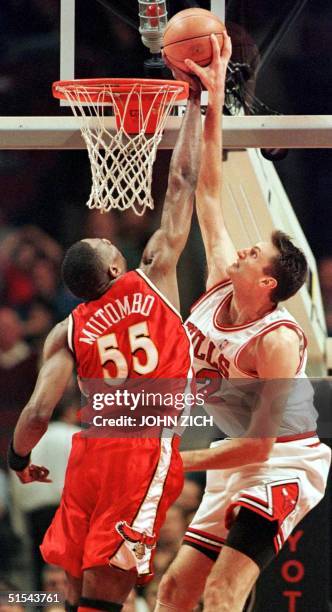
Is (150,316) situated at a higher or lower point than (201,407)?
higher

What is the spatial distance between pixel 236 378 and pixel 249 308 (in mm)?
311

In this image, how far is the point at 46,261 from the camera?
4.42 m

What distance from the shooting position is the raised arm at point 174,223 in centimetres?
425

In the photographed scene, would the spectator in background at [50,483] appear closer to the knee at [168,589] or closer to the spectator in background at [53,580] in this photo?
the spectator in background at [53,580]

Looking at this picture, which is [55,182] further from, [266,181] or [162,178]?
[266,181]

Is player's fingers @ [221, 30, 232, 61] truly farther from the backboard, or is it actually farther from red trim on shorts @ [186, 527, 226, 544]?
red trim on shorts @ [186, 527, 226, 544]

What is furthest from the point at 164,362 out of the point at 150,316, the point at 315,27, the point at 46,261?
the point at 315,27

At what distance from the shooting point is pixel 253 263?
4.30 m

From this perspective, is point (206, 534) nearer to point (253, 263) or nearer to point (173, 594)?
point (173, 594)

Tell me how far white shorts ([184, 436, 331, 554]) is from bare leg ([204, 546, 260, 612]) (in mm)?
74

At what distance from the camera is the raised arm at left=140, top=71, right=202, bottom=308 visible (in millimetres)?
4250

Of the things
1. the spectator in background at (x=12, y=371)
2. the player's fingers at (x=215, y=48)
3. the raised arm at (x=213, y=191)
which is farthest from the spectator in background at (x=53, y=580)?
the player's fingers at (x=215, y=48)

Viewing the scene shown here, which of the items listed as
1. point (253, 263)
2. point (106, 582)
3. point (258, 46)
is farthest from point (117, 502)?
point (258, 46)

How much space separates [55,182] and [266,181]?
0.95 metres
